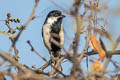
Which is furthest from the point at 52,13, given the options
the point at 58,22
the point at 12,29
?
the point at 12,29

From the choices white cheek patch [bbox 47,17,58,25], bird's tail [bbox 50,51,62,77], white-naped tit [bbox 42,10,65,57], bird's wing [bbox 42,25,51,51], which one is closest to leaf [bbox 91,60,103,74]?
bird's tail [bbox 50,51,62,77]

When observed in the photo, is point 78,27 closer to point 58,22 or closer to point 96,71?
point 96,71

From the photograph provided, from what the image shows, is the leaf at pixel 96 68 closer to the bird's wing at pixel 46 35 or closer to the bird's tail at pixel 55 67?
the bird's tail at pixel 55 67

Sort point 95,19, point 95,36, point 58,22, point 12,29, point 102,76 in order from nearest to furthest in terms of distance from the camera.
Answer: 1. point 102,76
2. point 95,36
3. point 95,19
4. point 12,29
5. point 58,22

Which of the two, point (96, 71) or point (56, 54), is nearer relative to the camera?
point (96, 71)

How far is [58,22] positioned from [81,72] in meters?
3.62

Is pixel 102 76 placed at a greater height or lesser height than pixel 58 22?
greater

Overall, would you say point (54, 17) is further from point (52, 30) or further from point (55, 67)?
point (55, 67)

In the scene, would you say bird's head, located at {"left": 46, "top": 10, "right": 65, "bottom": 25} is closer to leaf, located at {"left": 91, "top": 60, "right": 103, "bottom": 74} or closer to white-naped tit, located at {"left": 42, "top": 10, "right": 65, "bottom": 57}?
white-naped tit, located at {"left": 42, "top": 10, "right": 65, "bottom": 57}

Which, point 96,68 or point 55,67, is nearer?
point 96,68

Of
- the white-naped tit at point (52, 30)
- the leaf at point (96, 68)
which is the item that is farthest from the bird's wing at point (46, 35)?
the leaf at point (96, 68)

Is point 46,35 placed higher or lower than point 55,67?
lower

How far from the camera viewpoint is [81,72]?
100 cm

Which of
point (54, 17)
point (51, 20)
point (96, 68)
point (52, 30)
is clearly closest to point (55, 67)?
point (96, 68)
